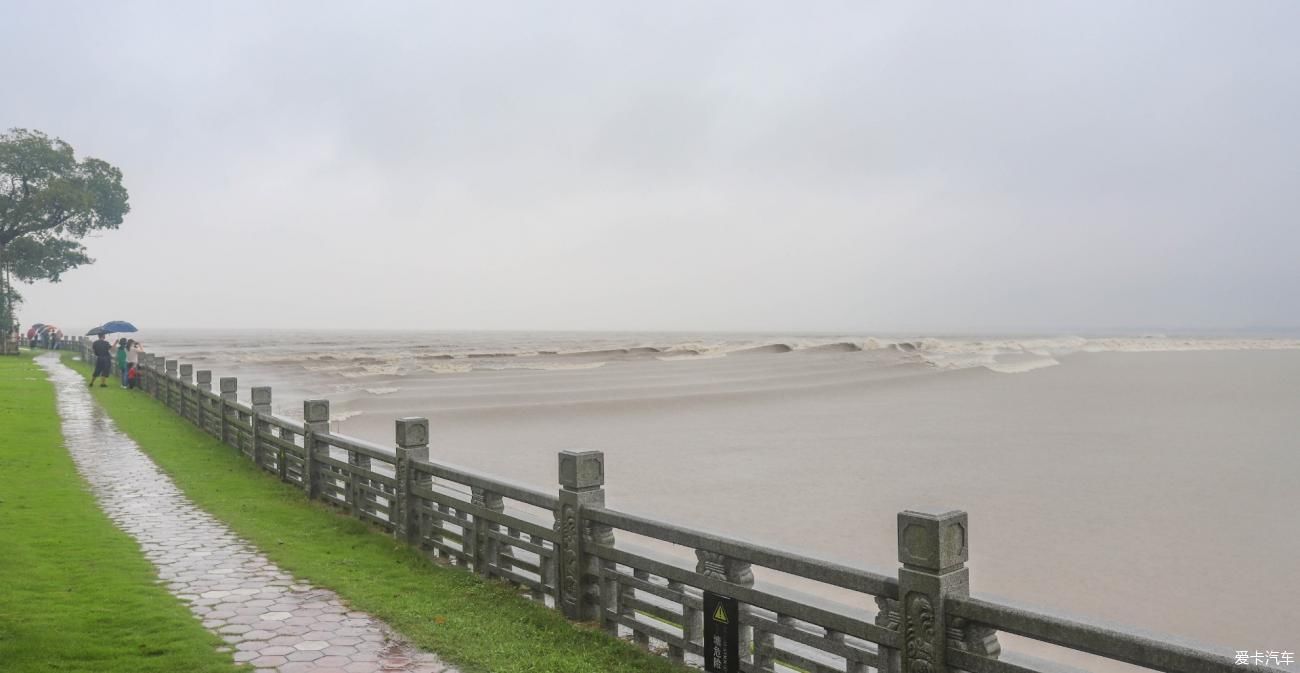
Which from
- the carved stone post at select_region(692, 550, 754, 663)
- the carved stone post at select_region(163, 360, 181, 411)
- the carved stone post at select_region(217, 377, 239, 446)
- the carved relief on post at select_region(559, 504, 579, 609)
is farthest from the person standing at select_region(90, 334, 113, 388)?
the carved stone post at select_region(692, 550, 754, 663)

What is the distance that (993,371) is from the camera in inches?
1810

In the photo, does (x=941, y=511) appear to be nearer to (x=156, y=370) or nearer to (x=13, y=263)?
(x=156, y=370)

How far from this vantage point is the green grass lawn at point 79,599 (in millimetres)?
6055

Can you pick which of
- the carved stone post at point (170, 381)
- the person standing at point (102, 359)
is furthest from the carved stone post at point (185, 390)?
the person standing at point (102, 359)

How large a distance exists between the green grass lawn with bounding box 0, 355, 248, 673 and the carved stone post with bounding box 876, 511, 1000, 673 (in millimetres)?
4604

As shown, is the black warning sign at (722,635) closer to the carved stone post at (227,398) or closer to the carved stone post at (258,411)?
the carved stone post at (258,411)

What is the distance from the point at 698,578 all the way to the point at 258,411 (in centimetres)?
1158

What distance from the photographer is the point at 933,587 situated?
4418 mm

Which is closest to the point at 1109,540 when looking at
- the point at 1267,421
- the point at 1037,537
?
the point at 1037,537

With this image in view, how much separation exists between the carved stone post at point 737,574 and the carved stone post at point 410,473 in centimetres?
440

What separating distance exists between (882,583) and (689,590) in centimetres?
231

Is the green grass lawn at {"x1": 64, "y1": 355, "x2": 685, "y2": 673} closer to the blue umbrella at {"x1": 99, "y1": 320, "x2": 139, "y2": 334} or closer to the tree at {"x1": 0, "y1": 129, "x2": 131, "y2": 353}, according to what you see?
the blue umbrella at {"x1": 99, "y1": 320, "x2": 139, "y2": 334}

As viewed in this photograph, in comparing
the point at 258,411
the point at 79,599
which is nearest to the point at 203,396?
the point at 258,411

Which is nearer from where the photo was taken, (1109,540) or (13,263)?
(1109,540)
